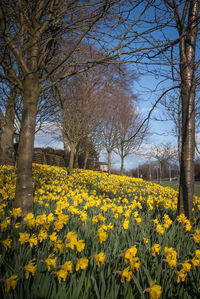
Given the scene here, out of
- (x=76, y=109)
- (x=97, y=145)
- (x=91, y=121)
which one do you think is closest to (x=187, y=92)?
(x=76, y=109)

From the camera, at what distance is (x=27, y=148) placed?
268cm

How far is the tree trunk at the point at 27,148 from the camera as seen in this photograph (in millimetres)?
Result: 2551

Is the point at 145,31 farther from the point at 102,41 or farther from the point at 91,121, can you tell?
the point at 91,121

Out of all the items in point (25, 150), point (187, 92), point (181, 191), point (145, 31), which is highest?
point (145, 31)

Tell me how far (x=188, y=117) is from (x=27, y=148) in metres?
2.54

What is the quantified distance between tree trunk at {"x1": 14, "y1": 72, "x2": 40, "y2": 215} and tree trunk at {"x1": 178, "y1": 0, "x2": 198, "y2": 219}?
235cm

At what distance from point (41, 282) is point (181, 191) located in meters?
2.42

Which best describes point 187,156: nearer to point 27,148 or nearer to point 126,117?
point 27,148

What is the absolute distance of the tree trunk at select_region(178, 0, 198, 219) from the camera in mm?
2762

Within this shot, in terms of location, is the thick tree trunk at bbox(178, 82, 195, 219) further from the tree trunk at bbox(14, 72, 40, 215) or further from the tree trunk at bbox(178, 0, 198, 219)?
the tree trunk at bbox(14, 72, 40, 215)

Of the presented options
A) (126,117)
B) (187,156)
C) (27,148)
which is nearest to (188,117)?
(187,156)

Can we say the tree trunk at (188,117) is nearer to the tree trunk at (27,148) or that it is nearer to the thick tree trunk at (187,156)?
the thick tree trunk at (187,156)

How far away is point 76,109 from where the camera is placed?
854 centimetres

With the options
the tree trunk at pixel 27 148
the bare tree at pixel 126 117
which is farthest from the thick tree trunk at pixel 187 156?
the bare tree at pixel 126 117
